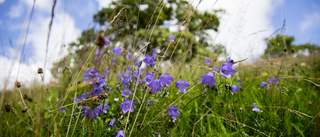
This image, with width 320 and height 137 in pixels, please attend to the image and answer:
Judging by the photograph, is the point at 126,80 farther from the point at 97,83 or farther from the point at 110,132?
the point at 110,132

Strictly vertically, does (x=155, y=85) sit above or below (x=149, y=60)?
below

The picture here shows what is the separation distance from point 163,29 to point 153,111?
13754 millimetres

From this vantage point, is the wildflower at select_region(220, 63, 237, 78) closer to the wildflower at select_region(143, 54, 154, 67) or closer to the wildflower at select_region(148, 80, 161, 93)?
the wildflower at select_region(148, 80, 161, 93)

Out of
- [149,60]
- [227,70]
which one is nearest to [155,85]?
[149,60]

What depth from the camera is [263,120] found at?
1.67 meters

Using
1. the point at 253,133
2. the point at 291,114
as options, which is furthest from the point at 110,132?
the point at 291,114

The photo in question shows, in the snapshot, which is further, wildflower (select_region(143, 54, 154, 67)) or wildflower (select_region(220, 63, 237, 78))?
wildflower (select_region(143, 54, 154, 67))

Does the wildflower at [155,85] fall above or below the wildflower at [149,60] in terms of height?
below

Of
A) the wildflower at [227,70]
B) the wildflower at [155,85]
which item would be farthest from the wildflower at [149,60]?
the wildflower at [227,70]

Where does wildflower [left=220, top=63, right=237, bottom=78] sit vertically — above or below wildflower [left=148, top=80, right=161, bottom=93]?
above

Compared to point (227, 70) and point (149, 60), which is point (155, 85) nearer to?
point (149, 60)

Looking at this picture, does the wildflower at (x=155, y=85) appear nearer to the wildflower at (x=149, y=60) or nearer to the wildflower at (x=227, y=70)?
the wildflower at (x=149, y=60)

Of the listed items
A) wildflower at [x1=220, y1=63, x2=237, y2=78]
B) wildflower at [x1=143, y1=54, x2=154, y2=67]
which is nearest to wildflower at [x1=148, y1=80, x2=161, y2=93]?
wildflower at [x1=143, y1=54, x2=154, y2=67]

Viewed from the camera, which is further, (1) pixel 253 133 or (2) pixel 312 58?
(2) pixel 312 58
